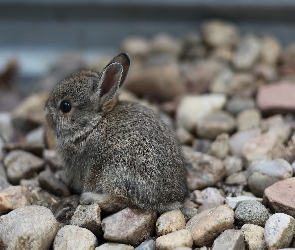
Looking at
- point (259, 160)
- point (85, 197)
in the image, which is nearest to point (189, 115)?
point (259, 160)

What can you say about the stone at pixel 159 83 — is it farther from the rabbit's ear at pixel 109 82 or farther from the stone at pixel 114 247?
the stone at pixel 114 247

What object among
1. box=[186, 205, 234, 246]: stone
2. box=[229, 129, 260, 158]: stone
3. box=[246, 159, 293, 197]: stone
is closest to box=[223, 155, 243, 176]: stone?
box=[229, 129, 260, 158]: stone

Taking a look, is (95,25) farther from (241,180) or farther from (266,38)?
(241,180)

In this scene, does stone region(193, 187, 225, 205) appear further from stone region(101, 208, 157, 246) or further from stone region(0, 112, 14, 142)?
stone region(0, 112, 14, 142)

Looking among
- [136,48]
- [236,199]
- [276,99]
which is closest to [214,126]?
[276,99]

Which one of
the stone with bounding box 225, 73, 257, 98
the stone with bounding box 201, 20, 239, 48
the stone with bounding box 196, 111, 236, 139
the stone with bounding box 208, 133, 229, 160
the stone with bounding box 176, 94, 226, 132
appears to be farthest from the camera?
the stone with bounding box 201, 20, 239, 48

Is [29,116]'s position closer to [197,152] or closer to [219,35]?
[197,152]

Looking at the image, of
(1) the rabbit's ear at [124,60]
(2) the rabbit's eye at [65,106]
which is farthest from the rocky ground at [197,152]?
(1) the rabbit's ear at [124,60]
